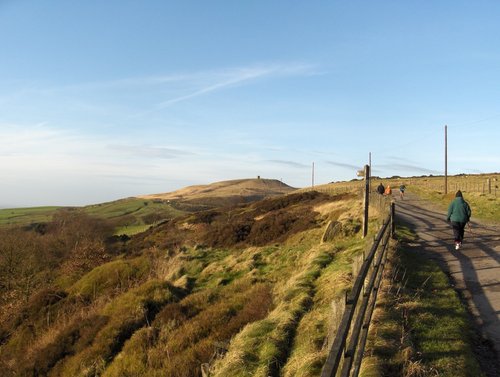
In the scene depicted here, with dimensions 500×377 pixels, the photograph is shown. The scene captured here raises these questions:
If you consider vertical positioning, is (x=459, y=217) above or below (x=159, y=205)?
above

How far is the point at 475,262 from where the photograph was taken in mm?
10602

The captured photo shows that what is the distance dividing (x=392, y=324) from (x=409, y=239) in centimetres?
796

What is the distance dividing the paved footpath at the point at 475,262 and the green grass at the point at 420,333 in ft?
1.04

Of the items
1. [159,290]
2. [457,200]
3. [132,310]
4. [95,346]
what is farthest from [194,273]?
[457,200]

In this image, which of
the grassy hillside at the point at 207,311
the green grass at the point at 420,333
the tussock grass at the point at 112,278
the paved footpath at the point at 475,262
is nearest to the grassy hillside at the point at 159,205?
the tussock grass at the point at 112,278

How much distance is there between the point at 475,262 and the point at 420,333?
5576 mm

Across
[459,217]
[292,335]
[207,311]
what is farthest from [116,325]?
[459,217]

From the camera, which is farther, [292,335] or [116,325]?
[116,325]

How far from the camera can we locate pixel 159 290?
48.1 feet

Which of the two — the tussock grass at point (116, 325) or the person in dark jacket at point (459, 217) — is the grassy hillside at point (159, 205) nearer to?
the tussock grass at point (116, 325)

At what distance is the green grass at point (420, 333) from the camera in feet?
16.6

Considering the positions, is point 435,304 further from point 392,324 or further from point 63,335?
point 63,335

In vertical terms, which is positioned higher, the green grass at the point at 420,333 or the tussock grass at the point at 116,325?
the green grass at the point at 420,333

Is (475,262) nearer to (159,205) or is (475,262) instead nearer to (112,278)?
(112,278)
